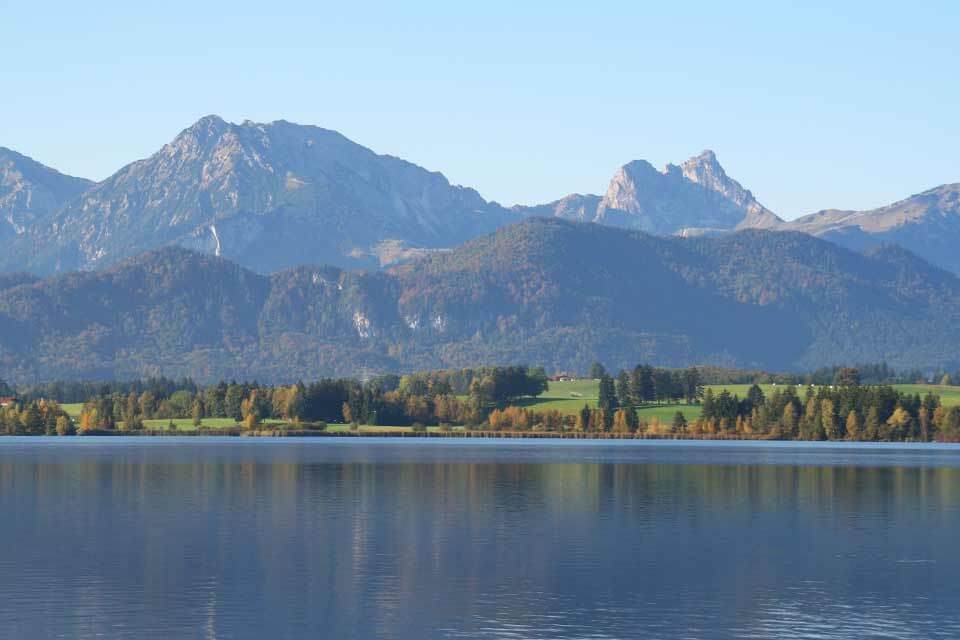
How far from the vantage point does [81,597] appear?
71375 mm

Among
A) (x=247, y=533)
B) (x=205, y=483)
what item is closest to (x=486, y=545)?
(x=247, y=533)

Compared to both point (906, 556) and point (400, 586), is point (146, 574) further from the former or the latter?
point (906, 556)

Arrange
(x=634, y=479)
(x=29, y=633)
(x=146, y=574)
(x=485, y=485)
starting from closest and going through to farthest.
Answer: (x=29, y=633) < (x=146, y=574) < (x=485, y=485) < (x=634, y=479)

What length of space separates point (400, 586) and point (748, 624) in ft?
56.5

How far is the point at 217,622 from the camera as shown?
6531 centimetres

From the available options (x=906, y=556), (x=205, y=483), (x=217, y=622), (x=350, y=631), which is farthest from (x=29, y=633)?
(x=205, y=483)

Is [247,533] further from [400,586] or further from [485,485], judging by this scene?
[485,485]

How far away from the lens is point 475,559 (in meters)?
84.9

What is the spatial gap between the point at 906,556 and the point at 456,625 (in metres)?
33.4

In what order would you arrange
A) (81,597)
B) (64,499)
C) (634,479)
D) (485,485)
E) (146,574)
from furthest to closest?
1. (634,479)
2. (485,485)
3. (64,499)
4. (146,574)
5. (81,597)

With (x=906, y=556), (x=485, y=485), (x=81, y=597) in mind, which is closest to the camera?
(x=81, y=597)

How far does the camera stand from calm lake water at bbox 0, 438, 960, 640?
66062mm

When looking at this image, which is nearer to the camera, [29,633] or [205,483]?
[29,633]

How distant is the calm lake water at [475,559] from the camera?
66.1 meters
